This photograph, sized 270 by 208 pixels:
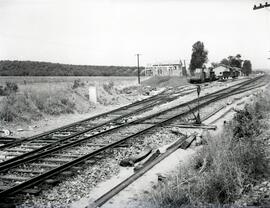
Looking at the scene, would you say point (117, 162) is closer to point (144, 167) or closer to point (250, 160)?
point (144, 167)

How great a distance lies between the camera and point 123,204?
5.64 meters

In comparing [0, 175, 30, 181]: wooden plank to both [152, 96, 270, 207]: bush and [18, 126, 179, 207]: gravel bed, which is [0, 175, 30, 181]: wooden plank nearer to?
[18, 126, 179, 207]: gravel bed

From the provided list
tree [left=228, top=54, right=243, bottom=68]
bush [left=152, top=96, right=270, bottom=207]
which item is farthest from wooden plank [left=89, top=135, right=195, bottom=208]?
tree [left=228, top=54, right=243, bottom=68]

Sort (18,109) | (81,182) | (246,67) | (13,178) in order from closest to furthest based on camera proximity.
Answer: (81,182)
(13,178)
(18,109)
(246,67)

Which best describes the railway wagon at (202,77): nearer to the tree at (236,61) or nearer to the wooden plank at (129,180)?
the wooden plank at (129,180)

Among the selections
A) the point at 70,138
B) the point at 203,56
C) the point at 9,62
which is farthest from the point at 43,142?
the point at 9,62

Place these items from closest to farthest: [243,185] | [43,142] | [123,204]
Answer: [123,204] < [243,185] < [43,142]

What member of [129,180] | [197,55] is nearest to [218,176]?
[129,180]

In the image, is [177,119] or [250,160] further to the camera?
[177,119]

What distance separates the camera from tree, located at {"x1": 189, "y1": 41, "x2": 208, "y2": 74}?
85850 millimetres

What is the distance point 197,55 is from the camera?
284 ft

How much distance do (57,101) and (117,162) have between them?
11.4 m

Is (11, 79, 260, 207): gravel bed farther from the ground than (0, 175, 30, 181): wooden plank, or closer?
closer

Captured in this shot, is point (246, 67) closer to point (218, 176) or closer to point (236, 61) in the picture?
point (236, 61)
